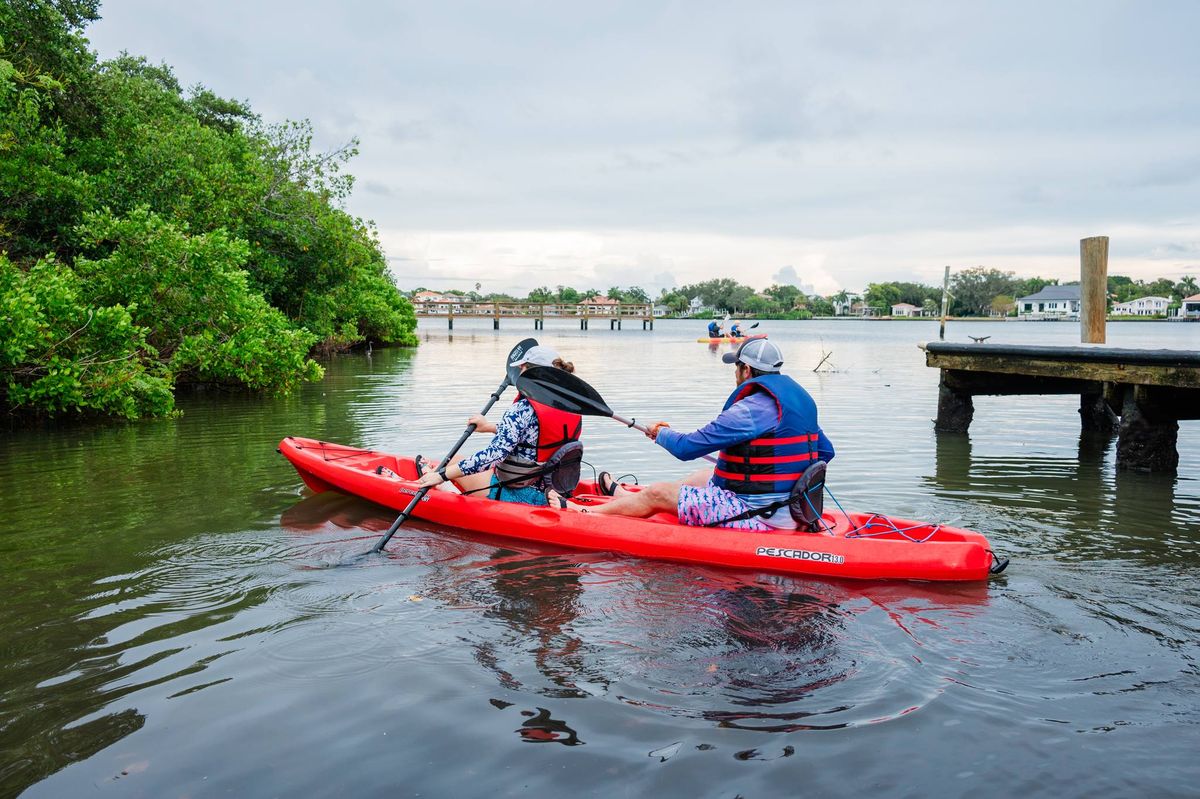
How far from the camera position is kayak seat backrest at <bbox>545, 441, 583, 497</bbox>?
6.75 metres

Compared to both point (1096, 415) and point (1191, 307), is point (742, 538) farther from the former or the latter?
point (1191, 307)

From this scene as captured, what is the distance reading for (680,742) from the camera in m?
3.54

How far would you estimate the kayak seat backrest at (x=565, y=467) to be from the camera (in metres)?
6.75

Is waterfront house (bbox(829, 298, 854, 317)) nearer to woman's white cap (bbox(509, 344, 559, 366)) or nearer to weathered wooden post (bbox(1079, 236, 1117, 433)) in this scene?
weathered wooden post (bbox(1079, 236, 1117, 433))

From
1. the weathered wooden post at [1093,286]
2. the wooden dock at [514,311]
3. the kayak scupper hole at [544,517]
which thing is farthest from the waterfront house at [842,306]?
the kayak scupper hole at [544,517]

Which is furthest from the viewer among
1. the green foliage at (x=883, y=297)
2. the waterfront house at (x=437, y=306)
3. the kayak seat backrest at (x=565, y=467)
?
the green foliage at (x=883, y=297)

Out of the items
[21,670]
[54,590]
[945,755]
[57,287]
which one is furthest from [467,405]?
[945,755]

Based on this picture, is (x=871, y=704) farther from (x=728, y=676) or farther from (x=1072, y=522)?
(x=1072, y=522)

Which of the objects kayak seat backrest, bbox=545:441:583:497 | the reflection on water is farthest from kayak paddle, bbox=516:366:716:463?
the reflection on water

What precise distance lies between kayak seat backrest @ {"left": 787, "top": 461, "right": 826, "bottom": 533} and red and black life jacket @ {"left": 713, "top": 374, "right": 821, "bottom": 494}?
8cm

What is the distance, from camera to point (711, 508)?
6.10 metres

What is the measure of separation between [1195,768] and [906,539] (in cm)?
255

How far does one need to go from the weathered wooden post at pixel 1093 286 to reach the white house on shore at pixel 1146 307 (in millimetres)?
127418

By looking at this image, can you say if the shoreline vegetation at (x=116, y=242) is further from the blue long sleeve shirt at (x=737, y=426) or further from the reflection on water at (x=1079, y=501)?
the reflection on water at (x=1079, y=501)
